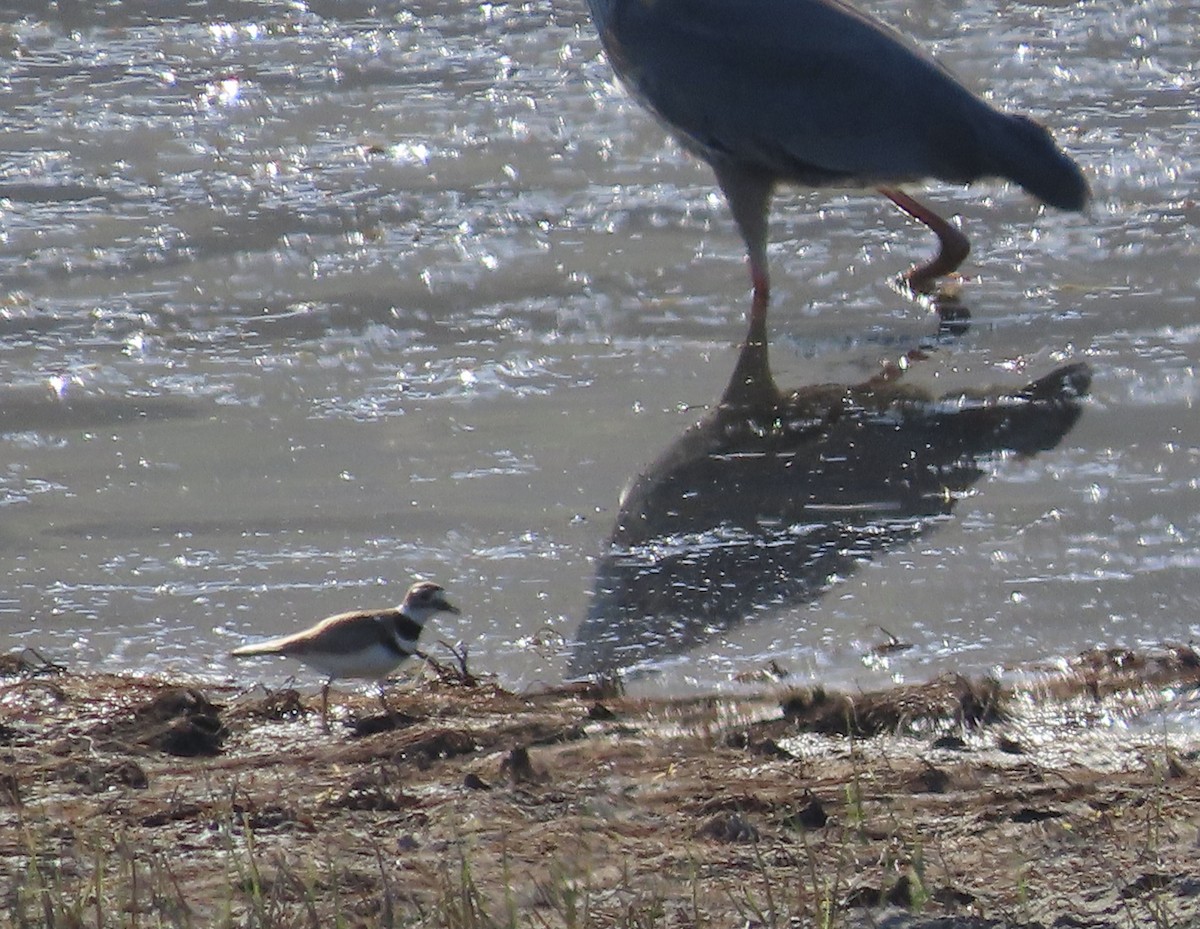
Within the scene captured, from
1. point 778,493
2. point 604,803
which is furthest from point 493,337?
point 604,803

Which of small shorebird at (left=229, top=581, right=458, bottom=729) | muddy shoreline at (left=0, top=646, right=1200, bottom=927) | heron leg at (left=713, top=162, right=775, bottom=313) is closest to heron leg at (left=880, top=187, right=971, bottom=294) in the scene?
heron leg at (left=713, top=162, right=775, bottom=313)

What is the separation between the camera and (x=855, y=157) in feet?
22.3

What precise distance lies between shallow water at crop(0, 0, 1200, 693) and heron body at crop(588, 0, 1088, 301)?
28cm

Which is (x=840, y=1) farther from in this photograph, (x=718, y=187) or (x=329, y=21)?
(x=329, y=21)

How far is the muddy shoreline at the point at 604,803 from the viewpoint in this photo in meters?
3.08

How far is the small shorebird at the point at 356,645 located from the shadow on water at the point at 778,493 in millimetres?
444

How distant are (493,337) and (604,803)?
9.34 ft

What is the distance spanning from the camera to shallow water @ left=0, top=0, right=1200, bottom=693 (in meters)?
4.73

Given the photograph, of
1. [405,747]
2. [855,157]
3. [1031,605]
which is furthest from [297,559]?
[855,157]

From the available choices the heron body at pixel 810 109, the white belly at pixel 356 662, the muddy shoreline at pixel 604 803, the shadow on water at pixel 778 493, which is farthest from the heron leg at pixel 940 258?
the white belly at pixel 356 662

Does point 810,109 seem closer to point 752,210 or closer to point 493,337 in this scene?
point 752,210

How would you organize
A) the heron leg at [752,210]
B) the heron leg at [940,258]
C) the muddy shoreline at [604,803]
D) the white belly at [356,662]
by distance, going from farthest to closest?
1. the heron leg at [940,258]
2. the heron leg at [752,210]
3. the white belly at [356,662]
4. the muddy shoreline at [604,803]

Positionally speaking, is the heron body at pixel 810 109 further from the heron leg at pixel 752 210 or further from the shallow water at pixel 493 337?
the shallow water at pixel 493 337

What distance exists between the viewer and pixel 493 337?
6.23m
